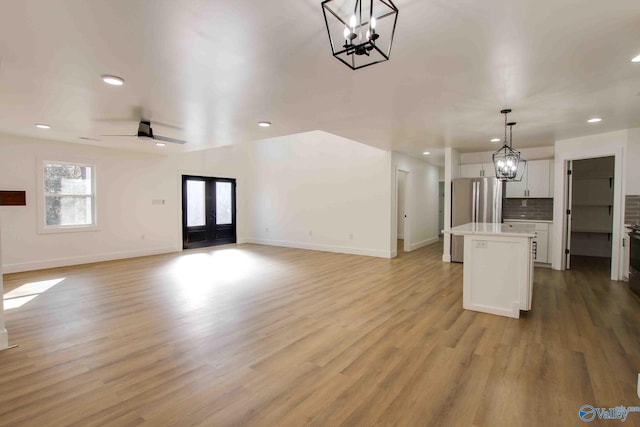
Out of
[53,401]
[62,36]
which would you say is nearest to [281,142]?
[62,36]

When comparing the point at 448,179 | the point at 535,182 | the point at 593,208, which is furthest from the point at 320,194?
the point at 593,208

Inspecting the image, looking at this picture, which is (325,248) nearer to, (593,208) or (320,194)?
(320,194)

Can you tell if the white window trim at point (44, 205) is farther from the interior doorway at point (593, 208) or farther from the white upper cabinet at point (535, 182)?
the interior doorway at point (593, 208)

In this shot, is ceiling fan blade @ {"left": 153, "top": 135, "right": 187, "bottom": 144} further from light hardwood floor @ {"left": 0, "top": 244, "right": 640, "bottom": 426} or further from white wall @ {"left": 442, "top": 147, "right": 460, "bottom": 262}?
white wall @ {"left": 442, "top": 147, "right": 460, "bottom": 262}

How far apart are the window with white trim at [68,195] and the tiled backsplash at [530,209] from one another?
8717 millimetres

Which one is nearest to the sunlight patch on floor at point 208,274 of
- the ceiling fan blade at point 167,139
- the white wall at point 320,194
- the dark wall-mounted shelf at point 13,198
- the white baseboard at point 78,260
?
the white baseboard at point 78,260

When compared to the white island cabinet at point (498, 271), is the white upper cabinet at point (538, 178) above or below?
above

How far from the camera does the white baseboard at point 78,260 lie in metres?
5.60

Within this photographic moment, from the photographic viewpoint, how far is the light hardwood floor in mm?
1936

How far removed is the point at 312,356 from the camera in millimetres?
2604

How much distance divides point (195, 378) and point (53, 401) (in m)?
0.87

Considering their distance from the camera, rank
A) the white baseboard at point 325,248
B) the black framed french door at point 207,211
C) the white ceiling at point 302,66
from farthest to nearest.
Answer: the black framed french door at point 207,211 < the white baseboard at point 325,248 < the white ceiling at point 302,66

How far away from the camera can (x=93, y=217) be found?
659 cm

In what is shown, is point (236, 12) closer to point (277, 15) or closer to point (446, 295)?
point (277, 15)
